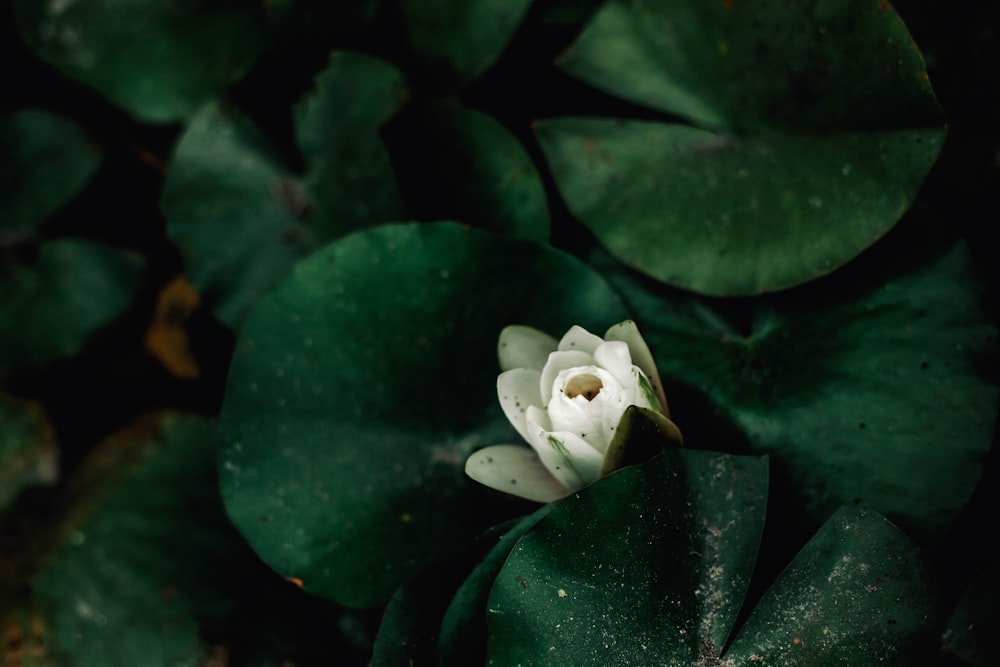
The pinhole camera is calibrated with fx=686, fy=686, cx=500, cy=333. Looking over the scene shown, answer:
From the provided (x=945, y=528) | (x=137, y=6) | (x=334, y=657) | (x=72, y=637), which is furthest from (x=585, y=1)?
(x=72, y=637)

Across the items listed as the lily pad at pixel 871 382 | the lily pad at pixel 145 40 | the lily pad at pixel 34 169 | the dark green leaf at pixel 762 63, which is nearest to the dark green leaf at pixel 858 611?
the lily pad at pixel 871 382

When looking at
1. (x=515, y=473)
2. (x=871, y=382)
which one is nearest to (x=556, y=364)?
(x=515, y=473)

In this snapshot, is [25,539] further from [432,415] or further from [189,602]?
[432,415]

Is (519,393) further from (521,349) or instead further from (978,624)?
(978,624)

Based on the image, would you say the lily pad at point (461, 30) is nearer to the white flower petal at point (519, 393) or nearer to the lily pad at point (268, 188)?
the lily pad at point (268, 188)

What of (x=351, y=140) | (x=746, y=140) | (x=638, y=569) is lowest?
(x=638, y=569)
